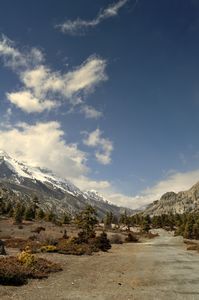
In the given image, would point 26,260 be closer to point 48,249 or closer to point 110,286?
point 110,286

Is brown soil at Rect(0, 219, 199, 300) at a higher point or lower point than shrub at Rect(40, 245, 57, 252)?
lower

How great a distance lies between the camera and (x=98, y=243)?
57594 millimetres

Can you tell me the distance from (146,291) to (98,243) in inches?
1422

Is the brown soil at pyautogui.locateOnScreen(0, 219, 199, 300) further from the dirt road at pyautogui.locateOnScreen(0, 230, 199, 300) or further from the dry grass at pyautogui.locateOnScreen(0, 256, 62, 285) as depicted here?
the dry grass at pyautogui.locateOnScreen(0, 256, 62, 285)

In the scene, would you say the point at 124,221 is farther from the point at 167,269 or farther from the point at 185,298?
the point at 185,298

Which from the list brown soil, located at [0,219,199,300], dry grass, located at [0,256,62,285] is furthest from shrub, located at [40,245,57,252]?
dry grass, located at [0,256,62,285]

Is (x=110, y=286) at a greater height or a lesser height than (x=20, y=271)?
lesser

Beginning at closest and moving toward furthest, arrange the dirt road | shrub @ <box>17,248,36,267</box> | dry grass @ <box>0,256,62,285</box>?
the dirt road → dry grass @ <box>0,256,62,285</box> → shrub @ <box>17,248,36,267</box>

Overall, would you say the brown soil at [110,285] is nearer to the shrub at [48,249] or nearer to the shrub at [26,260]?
the shrub at [26,260]

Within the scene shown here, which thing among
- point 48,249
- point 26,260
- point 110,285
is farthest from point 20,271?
point 48,249

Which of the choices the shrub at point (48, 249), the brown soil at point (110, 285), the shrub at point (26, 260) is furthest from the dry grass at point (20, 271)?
the shrub at point (48, 249)

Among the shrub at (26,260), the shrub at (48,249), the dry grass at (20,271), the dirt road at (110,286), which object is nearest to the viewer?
the dirt road at (110,286)

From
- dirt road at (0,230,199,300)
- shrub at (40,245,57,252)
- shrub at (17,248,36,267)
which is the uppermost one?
shrub at (40,245,57,252)

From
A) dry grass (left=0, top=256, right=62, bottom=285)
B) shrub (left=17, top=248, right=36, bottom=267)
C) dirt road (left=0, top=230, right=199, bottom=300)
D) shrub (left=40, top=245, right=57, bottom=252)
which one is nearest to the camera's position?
dirt road (left=0, top=230, right=199, bottom=300)
